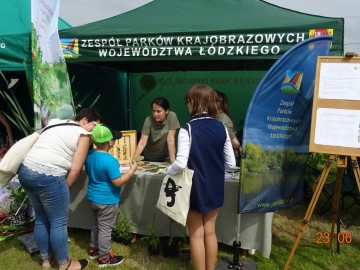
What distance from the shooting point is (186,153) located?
7.22 feet

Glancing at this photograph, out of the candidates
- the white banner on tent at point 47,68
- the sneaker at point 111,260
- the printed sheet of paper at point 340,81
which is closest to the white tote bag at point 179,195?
the sneaker at point 111,260

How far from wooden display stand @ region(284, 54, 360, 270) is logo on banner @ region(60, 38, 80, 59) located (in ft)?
8.41

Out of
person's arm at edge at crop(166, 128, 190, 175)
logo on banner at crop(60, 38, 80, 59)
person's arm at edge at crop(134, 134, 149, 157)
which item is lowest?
person's arm at edge at crop(134, 134, 149, 157)

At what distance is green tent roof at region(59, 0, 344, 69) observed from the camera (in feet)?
10.9

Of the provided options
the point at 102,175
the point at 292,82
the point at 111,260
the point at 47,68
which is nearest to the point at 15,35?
the point at 47,68

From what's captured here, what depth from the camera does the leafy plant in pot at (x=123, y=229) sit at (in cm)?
321

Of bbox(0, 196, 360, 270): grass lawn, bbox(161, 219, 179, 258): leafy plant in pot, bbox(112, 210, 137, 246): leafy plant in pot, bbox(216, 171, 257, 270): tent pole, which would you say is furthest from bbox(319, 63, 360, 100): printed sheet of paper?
bbox(112, 210, 137, 246): leafy plant in pot

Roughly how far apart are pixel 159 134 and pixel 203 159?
157 centimetres

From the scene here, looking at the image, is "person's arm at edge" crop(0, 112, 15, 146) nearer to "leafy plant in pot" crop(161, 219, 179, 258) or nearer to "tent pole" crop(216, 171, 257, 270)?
"leafy plant in pot" crop(161, 219, 179, 258)

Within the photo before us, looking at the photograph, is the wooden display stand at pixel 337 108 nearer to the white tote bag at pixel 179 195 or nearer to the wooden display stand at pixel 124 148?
the white tote bag at pixel 179 195

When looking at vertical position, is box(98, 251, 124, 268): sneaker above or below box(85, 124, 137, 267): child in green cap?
below

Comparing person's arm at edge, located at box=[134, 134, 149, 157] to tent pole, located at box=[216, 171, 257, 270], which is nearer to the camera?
tent pole, located at box=[216, 171, 257, 270]

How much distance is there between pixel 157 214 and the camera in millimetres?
3174
